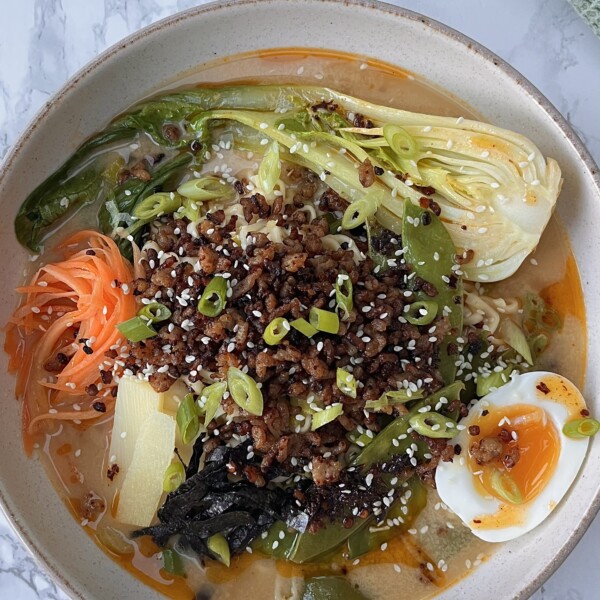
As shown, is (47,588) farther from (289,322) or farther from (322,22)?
(322,22)

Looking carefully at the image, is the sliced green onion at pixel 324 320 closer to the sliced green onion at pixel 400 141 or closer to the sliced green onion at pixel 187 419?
the sliced green onion at pixel 187 419

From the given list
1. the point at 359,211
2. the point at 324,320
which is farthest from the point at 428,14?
the point at 324,320

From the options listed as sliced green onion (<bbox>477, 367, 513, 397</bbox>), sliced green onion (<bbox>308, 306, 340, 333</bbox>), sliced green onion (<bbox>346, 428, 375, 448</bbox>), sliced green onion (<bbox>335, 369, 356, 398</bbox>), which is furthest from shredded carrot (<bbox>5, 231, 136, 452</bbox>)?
sliced green onion (<bbox>477, 367, 513, 397</bbox>)

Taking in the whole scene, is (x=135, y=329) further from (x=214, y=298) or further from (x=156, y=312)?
(x=214, y=298)

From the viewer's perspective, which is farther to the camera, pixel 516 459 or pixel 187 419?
pixel 516 459

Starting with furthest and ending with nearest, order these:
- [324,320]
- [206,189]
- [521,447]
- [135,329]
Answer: [206,189] < [521,447] < [135,329] < [324,320]

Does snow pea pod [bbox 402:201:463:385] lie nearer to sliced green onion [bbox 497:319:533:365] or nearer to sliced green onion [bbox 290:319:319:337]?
sliced green onion [bbox 497:319:533:365]
